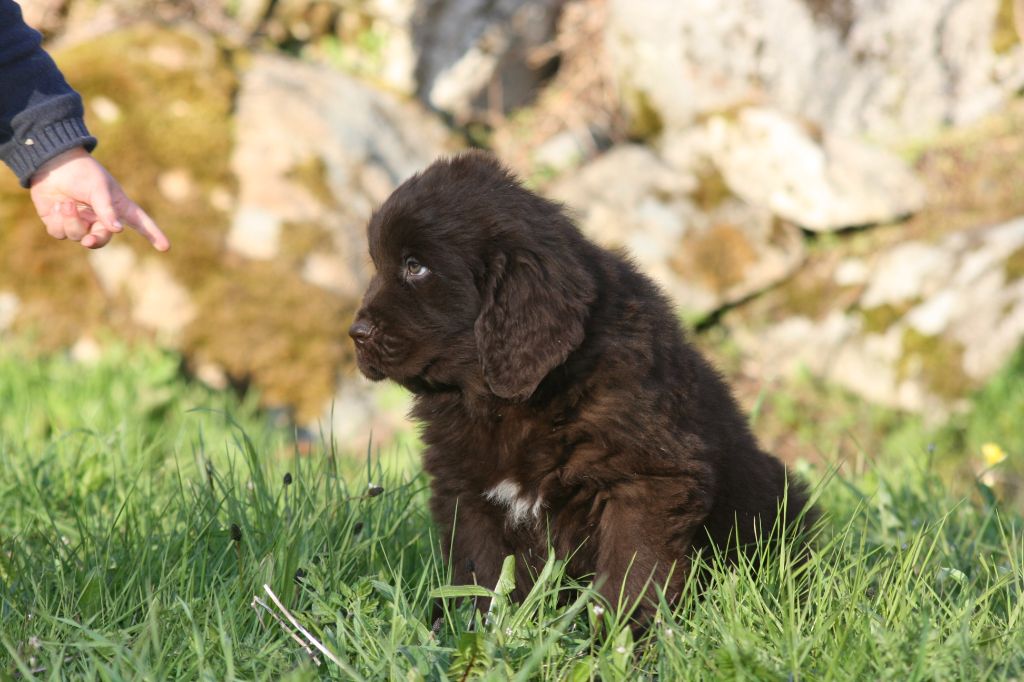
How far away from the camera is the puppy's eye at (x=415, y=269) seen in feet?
8.93

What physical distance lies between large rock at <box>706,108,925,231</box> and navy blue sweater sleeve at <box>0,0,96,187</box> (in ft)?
19.5

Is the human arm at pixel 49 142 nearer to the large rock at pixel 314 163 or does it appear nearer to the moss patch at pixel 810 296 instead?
the large rock at pixel 314 163

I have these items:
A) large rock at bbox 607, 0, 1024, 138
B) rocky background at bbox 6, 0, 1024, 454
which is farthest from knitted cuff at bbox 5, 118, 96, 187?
large rock at bbox 607, 0, 1024, 138

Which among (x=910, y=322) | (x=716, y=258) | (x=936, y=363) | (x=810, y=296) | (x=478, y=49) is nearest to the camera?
(x=936, y=363)

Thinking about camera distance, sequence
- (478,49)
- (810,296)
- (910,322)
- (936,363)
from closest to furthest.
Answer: (936,363) < (910,322) < (810,296) < (478,49)

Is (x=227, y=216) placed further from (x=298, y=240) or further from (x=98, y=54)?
(x=98, y=54)

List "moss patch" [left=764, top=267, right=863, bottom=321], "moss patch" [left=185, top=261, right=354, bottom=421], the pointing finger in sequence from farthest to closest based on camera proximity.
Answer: "moss patch" [left=764, top=267, right=863, bottom=321] → "moss patch" [left=185, top=261, right=354, bottom=421] → the pointing finger

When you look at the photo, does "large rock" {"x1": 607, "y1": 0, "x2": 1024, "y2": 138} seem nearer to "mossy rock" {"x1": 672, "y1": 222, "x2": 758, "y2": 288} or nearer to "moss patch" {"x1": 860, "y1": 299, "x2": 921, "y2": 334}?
"mossy rock" {"x1": 672, "y1": 222, "x2": 758, "y2": 288}

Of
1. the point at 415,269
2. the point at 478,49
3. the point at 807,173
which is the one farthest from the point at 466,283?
the point at 478,49

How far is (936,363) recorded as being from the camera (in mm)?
6496

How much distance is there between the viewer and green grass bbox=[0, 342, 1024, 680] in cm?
201

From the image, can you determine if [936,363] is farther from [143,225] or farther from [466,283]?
[143,225]

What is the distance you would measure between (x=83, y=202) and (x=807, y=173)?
6.05m

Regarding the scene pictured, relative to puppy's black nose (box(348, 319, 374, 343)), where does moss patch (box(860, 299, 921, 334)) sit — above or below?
below
